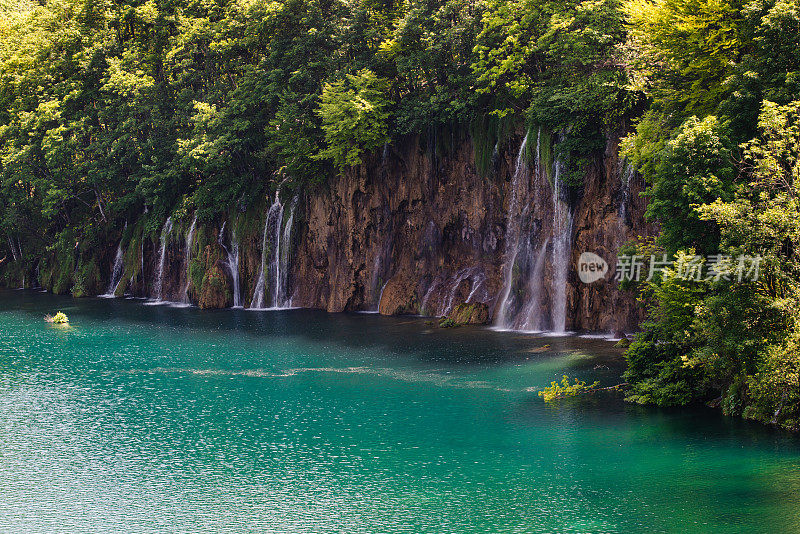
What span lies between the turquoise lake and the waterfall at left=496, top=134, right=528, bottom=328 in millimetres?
3827

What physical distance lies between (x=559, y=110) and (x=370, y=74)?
43.6 feet

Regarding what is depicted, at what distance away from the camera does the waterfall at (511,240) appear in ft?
137

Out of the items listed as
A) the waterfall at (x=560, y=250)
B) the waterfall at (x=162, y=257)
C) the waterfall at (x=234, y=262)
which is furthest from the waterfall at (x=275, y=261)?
the waterfall at (x=560, y=250)

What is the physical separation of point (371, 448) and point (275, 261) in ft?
104

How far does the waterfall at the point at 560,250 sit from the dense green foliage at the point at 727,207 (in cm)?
1091

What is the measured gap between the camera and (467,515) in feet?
60.4

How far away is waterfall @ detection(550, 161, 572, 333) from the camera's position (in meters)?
39.5

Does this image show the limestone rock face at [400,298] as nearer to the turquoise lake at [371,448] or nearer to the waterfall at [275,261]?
the waterfall at [275,261]

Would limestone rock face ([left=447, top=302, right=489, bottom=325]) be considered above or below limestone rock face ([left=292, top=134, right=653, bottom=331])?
below

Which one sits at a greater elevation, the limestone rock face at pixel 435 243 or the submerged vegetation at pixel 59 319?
the limestone rock face at pixel 435 243

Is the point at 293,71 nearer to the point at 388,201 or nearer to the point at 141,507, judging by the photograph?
the point at 388,201

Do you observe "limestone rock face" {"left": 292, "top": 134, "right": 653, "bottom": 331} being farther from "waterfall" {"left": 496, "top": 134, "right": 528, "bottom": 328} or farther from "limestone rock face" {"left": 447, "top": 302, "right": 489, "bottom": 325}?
"limestone rock face" {"left": 447, "top": 302, "right": 489, "bottom": 325}

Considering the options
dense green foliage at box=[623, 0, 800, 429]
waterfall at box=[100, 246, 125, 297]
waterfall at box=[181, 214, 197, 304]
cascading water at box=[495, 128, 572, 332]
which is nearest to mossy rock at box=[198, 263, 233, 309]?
waterfall at box=[181, 214, 197, 304]

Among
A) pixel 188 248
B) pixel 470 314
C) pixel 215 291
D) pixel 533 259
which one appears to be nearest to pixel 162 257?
pixel 188 248
